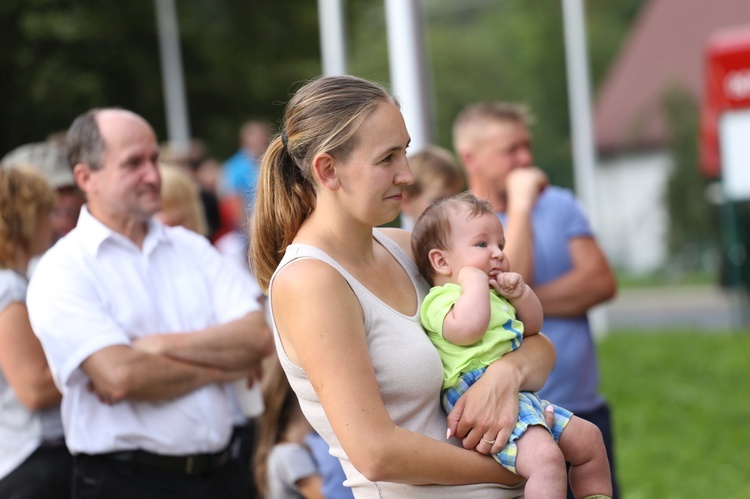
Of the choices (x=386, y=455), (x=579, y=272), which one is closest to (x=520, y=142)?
(x=579, y=272)

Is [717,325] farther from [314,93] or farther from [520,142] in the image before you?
[314,93]

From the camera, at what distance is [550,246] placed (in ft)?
14.9

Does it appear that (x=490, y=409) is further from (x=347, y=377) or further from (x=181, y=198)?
(x=181, y=198)

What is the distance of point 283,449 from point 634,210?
84.6ft

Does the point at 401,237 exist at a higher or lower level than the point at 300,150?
lower

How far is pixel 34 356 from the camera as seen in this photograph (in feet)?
12.5

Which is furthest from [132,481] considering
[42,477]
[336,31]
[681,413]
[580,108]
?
[580,108]

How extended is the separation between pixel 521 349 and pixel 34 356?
181 centimetres

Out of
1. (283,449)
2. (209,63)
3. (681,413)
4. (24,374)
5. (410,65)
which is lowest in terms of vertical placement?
(681,413)

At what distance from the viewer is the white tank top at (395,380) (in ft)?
8.58

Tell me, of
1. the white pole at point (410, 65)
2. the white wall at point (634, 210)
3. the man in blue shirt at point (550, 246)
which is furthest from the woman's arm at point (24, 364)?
the white wall at point (634, 210)

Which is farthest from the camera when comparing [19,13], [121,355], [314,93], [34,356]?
[19,13]

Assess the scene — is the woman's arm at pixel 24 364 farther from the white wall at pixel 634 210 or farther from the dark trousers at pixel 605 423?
the white wall at pixel 634 210

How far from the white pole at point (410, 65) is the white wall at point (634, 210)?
15.9m
